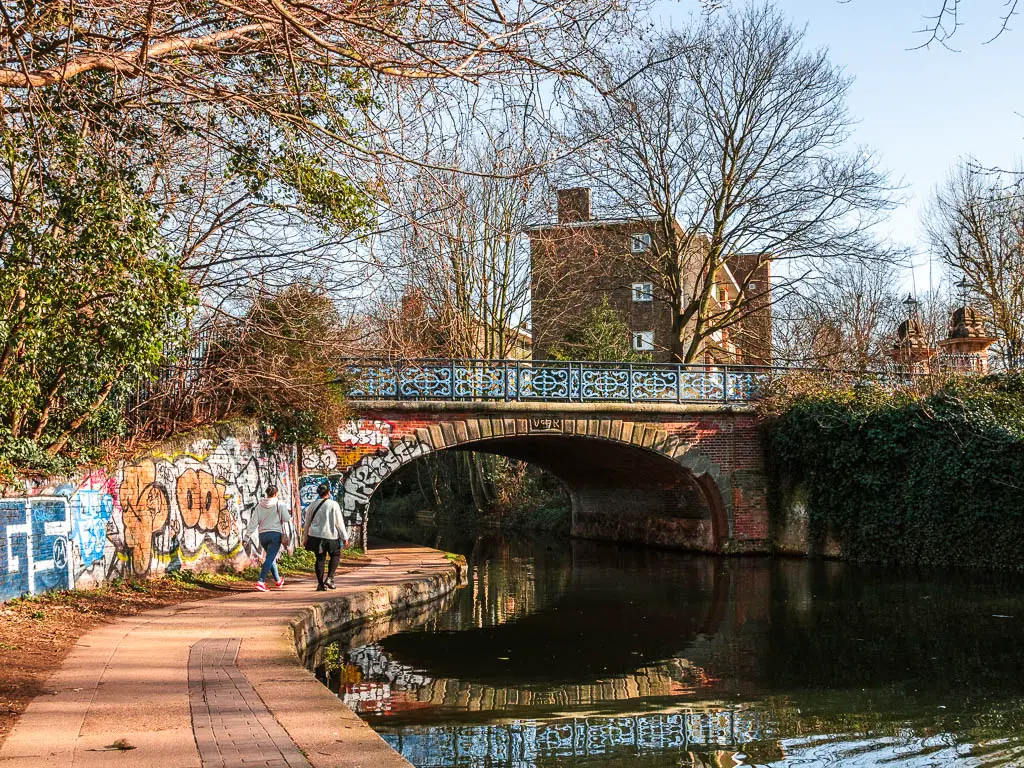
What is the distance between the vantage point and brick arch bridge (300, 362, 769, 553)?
742 inches

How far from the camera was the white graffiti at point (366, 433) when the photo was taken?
739 inches

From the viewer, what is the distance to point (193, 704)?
6.16 meters

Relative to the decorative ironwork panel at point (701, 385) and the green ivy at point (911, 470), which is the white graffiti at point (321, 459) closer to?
the decorative ironwork panel at point (701, 385)

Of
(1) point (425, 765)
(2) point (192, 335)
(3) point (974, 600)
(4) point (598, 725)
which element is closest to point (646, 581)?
(3) point (974, 600)

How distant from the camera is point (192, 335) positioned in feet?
40.3

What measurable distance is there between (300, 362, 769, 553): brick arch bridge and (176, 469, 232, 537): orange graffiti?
387 cm

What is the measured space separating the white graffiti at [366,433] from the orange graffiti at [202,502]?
429cm

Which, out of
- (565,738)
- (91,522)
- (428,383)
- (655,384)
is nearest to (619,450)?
(655,384)

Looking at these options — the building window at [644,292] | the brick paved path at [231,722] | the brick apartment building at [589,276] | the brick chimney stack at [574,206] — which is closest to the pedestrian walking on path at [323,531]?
the brick paved path at [231,722]

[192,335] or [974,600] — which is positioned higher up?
[192,335]

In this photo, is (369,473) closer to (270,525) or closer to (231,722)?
(270,525)

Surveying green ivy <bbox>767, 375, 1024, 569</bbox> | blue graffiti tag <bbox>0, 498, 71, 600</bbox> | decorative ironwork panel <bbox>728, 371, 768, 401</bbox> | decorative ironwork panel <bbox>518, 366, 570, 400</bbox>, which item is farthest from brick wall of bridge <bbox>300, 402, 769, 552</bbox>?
blue graffiti tag <bbox>0, 498, 71, 600</bbox>

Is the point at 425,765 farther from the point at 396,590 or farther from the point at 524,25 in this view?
the point at 396,590

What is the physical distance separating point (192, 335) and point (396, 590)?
419 cm
